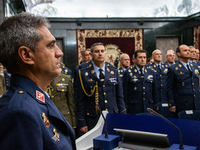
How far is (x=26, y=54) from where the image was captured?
86cm

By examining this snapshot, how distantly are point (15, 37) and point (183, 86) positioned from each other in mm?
3715

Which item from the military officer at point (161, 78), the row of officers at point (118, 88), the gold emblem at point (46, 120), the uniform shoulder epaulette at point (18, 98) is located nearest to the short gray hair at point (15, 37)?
the uniform shoulder epaulette at point (18, 98)

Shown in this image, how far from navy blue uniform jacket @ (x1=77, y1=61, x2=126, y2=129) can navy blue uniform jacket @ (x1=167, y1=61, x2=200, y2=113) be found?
1.53 meters

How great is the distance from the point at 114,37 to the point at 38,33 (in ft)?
26.0

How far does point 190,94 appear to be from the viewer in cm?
395

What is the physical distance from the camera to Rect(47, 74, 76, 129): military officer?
3193mm

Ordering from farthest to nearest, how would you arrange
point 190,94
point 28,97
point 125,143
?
point 190,94 → point 125,143 → point 28,97

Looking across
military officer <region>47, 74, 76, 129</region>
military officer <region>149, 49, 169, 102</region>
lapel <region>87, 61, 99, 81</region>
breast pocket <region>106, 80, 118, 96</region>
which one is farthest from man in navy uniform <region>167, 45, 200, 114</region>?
military officer <region>47, 74, 76, 129</region>

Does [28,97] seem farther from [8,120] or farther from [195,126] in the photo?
[195,126]

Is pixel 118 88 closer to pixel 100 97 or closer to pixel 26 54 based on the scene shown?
pixel 100 97

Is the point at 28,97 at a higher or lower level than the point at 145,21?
lower

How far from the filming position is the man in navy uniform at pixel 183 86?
396 cm

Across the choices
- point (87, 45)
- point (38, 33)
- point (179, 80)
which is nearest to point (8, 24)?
point (38, 33)

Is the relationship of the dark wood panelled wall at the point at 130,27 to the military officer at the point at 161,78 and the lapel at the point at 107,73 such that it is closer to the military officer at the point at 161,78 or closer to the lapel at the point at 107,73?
the military officer at the point at 161,78
